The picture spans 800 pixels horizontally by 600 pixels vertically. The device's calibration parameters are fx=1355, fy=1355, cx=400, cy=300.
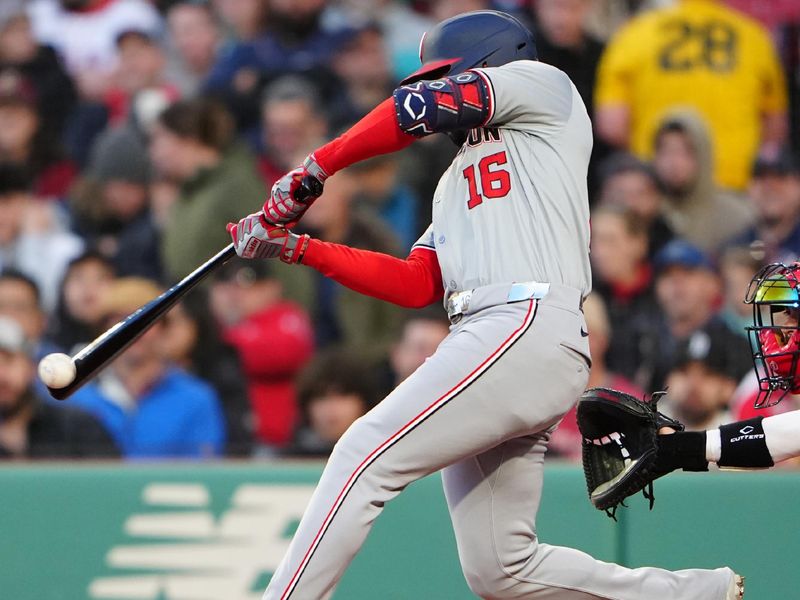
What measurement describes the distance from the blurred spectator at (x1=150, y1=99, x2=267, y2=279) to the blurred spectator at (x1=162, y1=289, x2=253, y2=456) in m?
0.62

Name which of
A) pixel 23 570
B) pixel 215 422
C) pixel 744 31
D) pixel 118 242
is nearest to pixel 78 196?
pixel 118 242

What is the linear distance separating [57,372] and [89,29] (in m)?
4.76

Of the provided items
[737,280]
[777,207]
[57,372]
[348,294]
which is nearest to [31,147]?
[348,294]

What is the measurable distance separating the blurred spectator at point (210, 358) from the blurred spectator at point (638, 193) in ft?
6.37

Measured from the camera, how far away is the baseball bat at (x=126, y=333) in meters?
3.41

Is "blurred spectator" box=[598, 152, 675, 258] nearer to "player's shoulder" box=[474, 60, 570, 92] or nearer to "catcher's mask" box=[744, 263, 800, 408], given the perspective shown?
"catcher's mask" box=[744, 263, 800, 408]

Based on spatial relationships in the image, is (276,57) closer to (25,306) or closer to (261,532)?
(25,306)

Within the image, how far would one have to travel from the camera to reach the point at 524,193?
3.17 metres

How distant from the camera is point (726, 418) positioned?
5.27 m

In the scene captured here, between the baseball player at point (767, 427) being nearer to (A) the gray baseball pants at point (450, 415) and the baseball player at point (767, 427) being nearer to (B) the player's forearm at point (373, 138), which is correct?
(A) the gray baseball pants at point (450, 415)

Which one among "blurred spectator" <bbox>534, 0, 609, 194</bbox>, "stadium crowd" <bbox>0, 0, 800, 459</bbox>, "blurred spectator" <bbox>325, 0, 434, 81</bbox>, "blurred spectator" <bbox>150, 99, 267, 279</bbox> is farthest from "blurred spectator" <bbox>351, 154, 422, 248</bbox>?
"blurred spectator" <bbox>534, 0, 609, 194</bbox>

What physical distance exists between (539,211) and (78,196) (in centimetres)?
432

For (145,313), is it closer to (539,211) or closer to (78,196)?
(539,211)

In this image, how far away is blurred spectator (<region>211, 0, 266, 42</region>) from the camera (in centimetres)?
746
